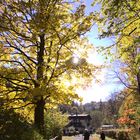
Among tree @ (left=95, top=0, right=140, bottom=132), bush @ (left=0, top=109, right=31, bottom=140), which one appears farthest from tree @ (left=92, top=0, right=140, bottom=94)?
bush @ (left=0, top=109, right=31, bottom=140)

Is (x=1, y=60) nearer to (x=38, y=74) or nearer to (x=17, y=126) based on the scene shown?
(x=38, y=74)

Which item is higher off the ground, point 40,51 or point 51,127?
point 40,51

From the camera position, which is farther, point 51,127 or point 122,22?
point 51,127

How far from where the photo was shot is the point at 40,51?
21609mm

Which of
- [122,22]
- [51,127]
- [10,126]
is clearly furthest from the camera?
[51,127]

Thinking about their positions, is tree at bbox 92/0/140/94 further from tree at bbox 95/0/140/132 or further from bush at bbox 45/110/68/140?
bush at bbox 45/110/68/140

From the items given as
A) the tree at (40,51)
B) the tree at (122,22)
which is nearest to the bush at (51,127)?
the tree at (40,51)

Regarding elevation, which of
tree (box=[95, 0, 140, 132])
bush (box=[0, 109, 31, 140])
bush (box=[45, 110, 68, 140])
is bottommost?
A: bush (box=[0, 109, 31, 140])

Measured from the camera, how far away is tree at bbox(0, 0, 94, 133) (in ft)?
63.3

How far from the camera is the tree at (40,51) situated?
19281 millimetres

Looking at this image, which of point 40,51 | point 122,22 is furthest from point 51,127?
point 122,22

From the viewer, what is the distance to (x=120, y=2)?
47.0 ft

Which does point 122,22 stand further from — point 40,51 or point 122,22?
point 40,51

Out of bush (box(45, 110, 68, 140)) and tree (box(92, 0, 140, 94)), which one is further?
bush (box(45, 110, 68, 140))
